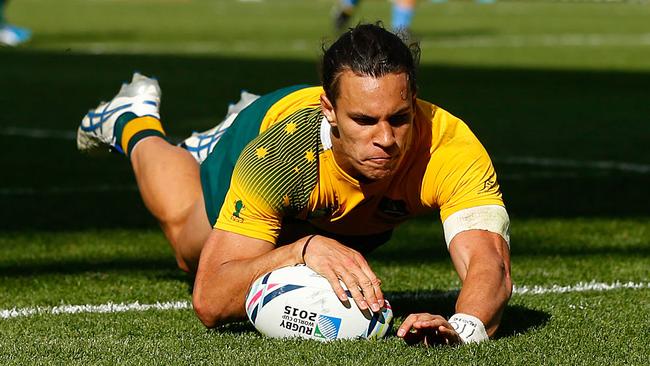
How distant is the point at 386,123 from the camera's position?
4.61 meters

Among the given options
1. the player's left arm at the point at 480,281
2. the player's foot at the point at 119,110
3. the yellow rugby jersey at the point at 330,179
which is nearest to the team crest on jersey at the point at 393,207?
the yellow rugby jersey at the point at 330,179

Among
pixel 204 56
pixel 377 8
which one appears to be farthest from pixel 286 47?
pixel 377 8

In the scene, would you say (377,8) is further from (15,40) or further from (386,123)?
(386,123)

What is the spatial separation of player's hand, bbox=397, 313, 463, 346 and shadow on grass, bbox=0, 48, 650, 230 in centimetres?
346

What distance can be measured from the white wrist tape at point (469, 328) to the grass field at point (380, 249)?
45 millimetres

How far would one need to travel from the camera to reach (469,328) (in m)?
4.67

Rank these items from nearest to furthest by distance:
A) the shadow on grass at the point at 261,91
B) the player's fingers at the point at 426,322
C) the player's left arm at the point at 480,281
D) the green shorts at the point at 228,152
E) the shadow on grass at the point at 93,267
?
1. the player's fingers at the point at 426,322
2. the player's left arm at the point at 480,281
3. the green shorts at the point at 228,152
4. the shadow on grass at the point at 93,267
5. the shadow on grass at the point at 261,91

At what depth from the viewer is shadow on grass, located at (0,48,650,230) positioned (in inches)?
332

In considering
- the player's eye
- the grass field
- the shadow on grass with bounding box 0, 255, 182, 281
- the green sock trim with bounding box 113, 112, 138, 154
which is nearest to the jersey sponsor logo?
the grass field

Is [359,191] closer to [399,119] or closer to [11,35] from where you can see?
[399,119]

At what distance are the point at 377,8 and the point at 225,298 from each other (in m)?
31.4

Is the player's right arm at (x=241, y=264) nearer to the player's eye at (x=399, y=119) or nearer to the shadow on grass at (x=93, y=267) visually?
the player's eye at (x=399, y=119)

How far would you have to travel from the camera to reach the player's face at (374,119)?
459 cm

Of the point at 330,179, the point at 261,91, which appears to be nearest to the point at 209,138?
the point at 330,179
